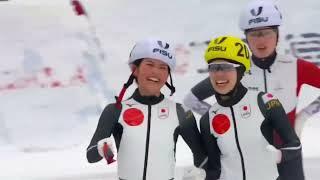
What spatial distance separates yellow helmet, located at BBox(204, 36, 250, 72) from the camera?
10.6ft

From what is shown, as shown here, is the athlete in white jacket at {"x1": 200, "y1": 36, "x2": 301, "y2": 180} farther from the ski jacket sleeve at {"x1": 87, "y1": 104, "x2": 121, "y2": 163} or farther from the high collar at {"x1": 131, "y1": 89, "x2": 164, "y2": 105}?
the ski jacket sleeve at {"x1": 87, "y1": 104, "x2": 121, "y2": 163}

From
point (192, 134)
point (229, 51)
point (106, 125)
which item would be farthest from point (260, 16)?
point (106, 125)

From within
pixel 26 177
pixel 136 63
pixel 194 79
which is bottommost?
pixel 26 177

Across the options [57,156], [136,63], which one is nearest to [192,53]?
[57,156]

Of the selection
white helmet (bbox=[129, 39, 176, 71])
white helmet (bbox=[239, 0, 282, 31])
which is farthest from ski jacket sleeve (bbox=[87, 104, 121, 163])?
white helmet (bbox=[239, 0, 282, 31])

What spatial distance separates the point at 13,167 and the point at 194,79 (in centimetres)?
230

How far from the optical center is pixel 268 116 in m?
3.23

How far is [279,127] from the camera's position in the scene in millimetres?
3199

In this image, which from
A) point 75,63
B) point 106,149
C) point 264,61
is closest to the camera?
point 106,149

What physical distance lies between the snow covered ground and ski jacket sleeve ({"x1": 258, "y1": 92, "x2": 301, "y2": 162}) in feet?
6.97

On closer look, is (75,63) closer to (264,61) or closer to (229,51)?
(264,61)

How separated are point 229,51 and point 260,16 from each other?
57cm

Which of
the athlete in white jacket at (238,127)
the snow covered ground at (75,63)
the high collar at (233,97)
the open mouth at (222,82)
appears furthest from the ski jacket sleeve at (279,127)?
the snow covered ground at (75,63)

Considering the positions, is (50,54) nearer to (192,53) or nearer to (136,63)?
(192,53)
